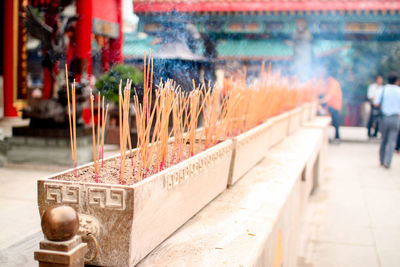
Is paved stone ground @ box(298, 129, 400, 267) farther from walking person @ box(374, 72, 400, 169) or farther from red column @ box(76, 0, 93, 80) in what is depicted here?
red column @ box(76, 0, 93, 80)

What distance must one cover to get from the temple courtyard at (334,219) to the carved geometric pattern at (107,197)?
25cm

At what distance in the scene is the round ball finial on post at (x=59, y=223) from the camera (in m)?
0.81

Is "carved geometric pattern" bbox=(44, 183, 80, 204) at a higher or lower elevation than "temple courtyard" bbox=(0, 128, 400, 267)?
higher

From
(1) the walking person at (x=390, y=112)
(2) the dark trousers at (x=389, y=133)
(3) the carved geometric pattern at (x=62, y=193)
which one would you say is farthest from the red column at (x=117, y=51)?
(2) the dark trousers at (x=389, y=133)

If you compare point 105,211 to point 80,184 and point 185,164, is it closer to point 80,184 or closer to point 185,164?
point 80,184

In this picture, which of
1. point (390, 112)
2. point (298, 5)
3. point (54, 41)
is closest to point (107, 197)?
point (54, 41)

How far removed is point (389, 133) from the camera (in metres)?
5.07

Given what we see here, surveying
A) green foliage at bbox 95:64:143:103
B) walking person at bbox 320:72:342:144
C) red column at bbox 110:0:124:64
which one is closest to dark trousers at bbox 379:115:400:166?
walking person at bbox 320:72:342:144

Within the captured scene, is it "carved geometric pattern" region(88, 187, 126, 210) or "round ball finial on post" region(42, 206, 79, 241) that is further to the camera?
"carved geometric pattern" region(88, 187, 126, 210)

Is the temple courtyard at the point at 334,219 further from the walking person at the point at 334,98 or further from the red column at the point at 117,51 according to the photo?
the walking person at the point at 334,98

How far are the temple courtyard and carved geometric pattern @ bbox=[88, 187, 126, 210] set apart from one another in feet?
0.83

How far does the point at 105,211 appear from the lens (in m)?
0.95

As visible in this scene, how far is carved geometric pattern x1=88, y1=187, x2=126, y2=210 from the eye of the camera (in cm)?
93

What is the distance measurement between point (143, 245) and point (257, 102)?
60.4 inches
